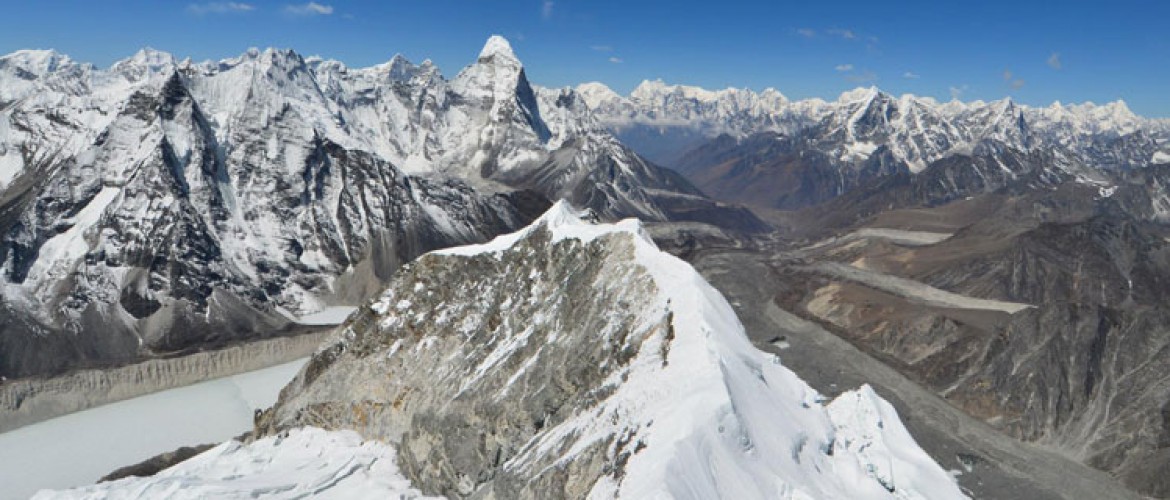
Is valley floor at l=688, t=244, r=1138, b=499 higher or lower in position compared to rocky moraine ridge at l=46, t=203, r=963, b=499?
lower

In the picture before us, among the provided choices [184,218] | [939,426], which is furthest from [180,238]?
[939,426]

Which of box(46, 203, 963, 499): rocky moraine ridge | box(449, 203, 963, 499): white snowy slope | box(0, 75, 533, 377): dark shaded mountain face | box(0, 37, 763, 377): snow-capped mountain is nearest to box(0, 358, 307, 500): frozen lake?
box(0, 75, 533, 377): dark shaded mountain face

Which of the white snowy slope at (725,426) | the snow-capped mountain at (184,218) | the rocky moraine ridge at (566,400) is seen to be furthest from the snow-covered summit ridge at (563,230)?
the snow-capped mountain at (184,218)

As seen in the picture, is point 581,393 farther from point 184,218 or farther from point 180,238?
point 184,218

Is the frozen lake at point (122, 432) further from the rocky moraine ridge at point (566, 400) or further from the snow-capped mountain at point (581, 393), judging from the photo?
the snow-capped mountain at point (581, 393)

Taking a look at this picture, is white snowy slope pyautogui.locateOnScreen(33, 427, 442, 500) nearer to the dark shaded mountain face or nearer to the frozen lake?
the frozen lake

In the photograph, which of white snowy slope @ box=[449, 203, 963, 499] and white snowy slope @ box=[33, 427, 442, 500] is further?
white snowy slope @ box=[33, 427, 442, 500]
